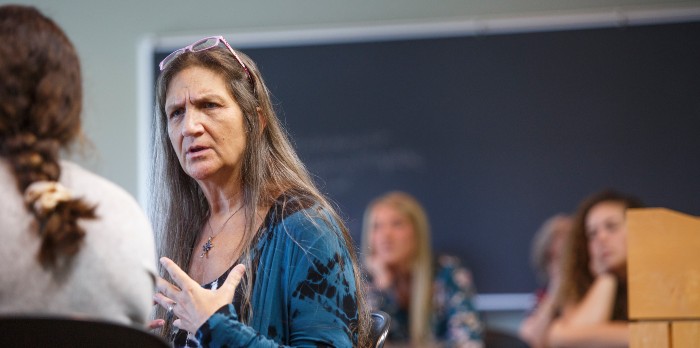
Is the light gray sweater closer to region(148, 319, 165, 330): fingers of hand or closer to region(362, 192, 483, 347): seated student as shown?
region(148, 319, 165, 330): fingers of hand

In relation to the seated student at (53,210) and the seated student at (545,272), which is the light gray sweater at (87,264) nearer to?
the seated student at (53,210)

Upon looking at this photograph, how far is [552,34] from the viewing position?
16.9ft

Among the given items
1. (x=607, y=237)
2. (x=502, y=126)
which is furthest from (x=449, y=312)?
(x=502, y=126)

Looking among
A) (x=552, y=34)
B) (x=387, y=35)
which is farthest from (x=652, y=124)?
(x=387, y=35)

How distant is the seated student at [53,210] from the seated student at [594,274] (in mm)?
3247

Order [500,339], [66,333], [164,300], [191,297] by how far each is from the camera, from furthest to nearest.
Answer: [500,339], [164,300], [191,297], [66,333]

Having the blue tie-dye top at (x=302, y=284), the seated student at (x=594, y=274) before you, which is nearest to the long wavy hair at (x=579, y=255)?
the seated student at (x=594, y=274)

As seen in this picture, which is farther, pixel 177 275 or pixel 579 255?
pixel 579 255

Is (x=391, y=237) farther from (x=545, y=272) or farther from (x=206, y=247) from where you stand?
(x=206, y=247)

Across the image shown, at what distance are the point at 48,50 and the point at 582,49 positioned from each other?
13.3 ft

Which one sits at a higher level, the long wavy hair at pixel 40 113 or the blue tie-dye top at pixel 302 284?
the long wavy hair at pixel 40 113

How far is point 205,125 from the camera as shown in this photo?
212 cm

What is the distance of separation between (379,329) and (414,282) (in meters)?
2.77

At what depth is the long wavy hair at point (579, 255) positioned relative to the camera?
14.9 feet
